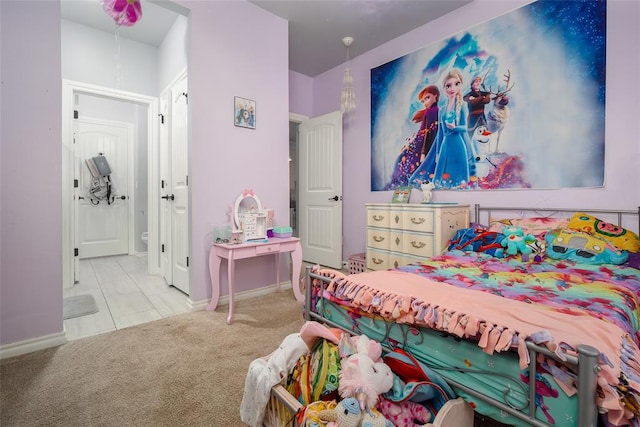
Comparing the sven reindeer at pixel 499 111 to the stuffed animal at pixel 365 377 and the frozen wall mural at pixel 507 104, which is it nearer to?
the frozen wall mural at pixel 507 104

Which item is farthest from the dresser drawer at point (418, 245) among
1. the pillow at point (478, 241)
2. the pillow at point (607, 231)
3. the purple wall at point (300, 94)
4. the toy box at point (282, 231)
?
the purple wall at point (300, 94)

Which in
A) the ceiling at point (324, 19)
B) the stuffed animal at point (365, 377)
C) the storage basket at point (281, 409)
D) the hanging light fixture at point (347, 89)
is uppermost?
the ceiling at point (324, 19)

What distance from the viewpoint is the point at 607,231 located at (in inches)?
85.4

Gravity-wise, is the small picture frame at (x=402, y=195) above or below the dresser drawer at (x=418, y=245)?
above

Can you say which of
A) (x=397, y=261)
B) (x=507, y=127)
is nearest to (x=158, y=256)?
(x=397, y=261)

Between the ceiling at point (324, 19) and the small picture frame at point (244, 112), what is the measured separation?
863mm

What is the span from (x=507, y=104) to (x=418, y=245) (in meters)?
1.50

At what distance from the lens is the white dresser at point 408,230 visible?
2816mm

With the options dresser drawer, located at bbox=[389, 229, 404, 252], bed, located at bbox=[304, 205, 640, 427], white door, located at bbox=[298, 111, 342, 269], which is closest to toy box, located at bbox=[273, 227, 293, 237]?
dresser drawer, located at bbox=[389, 229, 404, 252]

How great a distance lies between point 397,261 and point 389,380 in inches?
83.5

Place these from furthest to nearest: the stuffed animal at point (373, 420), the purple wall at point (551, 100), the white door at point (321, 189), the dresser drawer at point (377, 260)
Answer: the white door at point (321, 189)
the dresser drawer at point (377, 260)
the purple wall at point (551, 100)
the stuffed animal at point (373, 420)

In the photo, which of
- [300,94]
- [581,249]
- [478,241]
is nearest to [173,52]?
[300,94]

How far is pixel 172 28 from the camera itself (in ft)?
11.5

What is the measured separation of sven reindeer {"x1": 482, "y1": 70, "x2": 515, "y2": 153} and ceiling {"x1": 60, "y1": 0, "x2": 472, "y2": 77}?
973 mm
